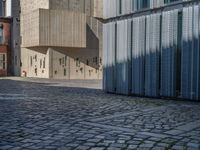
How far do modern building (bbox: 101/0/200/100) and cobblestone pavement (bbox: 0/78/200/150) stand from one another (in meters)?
2.19

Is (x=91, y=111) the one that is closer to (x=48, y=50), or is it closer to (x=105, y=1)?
(x=105, y=1)

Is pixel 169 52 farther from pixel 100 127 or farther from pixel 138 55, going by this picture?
pixel 100 127

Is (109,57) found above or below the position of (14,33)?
below

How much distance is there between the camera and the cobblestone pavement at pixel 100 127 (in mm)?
6938

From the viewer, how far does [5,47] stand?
4719cm

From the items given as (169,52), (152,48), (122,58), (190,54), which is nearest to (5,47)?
(122,58)

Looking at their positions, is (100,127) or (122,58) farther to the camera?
(122,58)

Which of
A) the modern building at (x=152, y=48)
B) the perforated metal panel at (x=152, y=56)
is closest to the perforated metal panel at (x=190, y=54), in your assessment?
the modern building at (x=152, y=48)

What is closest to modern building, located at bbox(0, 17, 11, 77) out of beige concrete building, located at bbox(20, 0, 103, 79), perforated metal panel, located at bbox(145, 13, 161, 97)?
beige concrete building, located at bbox(20, 0, 103, 79)

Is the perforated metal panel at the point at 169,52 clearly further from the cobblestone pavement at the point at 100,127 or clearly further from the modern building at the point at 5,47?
the modern building at the point at 5,47

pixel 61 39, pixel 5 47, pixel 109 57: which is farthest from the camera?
pixel 5 47

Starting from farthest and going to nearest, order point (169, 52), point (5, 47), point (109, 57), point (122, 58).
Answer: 1. point (5, 47)
2. point (109, 57)
3. point (122, 58)
4. point (169, 52)

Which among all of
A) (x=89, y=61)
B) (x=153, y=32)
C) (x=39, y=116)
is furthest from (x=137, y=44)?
(x=89, y=61)

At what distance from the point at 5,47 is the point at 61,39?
12.0m
